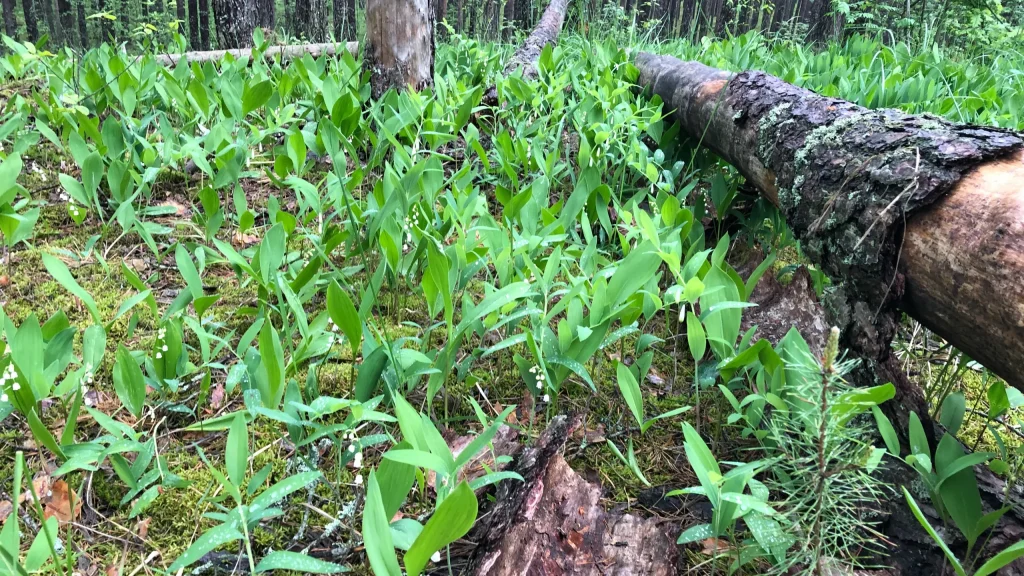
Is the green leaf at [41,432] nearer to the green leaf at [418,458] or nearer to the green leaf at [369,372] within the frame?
the green leaf at [369,372]

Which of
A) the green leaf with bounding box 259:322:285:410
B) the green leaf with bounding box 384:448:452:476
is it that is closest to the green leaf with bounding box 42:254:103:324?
the green leaf with bounding box 259:322:285:410

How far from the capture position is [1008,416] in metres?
1.82

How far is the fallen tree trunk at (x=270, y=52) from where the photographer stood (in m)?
4.76

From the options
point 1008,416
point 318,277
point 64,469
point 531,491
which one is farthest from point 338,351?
point 1008,416

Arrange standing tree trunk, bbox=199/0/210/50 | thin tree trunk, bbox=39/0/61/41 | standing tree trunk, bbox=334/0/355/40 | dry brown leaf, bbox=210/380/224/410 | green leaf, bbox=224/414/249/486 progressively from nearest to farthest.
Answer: green leaf, bbox=224/414/249/486 → dry brown leaf, bbox=210/380/224/410 → standing tree trunk, bbox=334/0/355/40 → standing tree trunk, bbox=199/0/210/50 → thin tree trunk, bbox=39/0/61/41

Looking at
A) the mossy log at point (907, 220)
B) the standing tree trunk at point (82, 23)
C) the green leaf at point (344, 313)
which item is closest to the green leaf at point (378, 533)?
the green leaf at point (344, 313)

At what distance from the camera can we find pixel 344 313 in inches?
58.6

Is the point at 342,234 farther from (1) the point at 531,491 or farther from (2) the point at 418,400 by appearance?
(1) the point at 531,491

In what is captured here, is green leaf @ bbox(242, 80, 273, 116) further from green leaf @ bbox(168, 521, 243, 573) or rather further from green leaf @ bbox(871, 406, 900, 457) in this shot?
green leaf @ bbox(871, 406, 900, 457)

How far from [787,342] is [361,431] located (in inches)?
45.3

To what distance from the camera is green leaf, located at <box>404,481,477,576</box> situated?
869 millimetres

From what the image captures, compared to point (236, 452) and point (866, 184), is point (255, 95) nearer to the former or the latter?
point (236, 452)

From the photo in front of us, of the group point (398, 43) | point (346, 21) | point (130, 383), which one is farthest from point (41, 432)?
point (346, 21)

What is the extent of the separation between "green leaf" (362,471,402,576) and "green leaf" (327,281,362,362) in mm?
619
